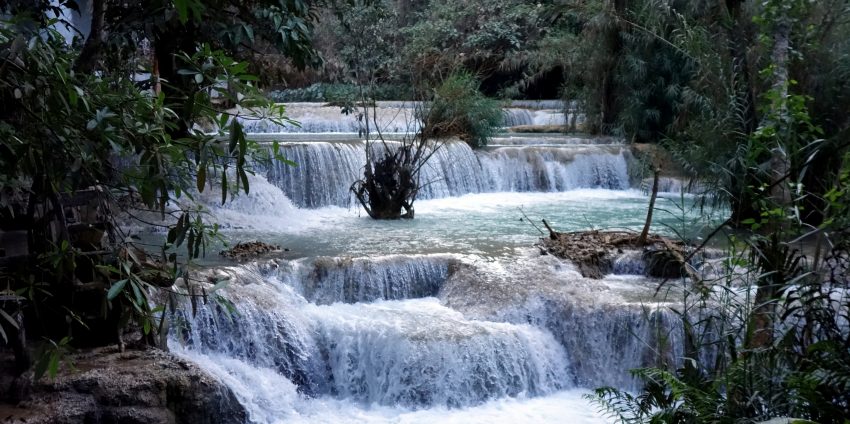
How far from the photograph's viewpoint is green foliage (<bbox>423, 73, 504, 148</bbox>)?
532 inches

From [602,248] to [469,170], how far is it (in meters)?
5.68

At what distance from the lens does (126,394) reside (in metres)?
5.13

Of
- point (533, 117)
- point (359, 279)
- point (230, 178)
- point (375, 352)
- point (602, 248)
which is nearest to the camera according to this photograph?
point (230, 178)

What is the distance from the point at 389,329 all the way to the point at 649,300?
7.56 feet

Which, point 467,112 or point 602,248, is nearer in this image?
point 602,248

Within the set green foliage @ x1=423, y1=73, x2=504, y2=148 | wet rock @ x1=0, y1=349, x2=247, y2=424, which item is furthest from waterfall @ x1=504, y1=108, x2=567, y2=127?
wet rock @ x1=0, y1=349, x2=247, y2=424

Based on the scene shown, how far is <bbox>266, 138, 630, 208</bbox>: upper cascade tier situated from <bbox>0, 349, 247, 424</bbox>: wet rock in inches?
264

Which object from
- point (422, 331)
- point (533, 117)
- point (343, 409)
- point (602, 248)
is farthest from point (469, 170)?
point (343, 409)

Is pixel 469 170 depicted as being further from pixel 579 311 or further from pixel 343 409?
pixel 343 409

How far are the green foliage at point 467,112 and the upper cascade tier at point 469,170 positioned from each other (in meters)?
0.34

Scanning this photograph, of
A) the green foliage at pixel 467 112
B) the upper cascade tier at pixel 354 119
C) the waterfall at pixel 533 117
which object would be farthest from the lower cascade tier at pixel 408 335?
the waterfall at pixel 533 117

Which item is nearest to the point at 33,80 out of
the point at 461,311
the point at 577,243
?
the point at 461,311

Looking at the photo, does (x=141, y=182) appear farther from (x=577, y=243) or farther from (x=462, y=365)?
(x=577, y=243)

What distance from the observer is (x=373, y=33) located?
12.7 metres
